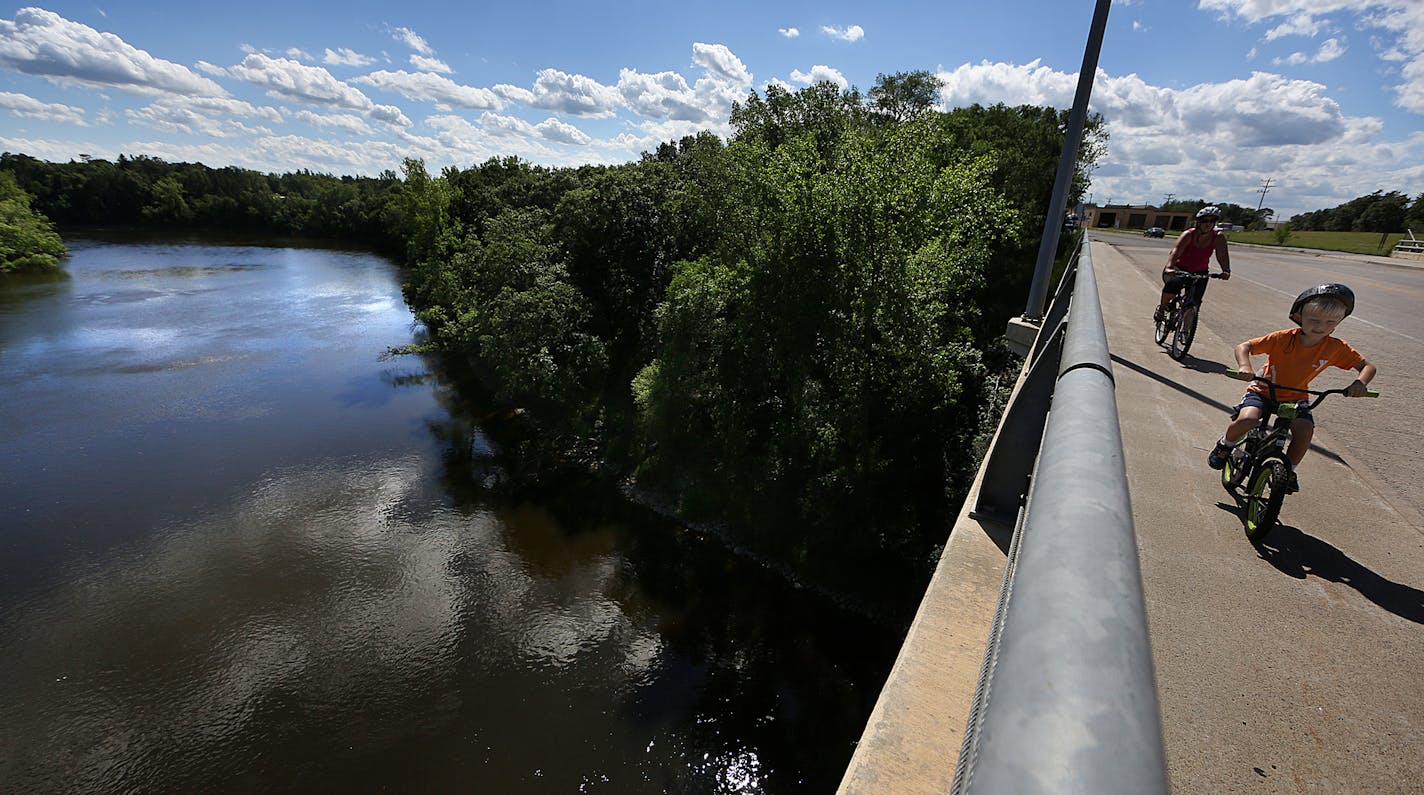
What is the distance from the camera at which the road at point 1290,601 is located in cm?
259

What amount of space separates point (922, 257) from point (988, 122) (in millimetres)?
23214

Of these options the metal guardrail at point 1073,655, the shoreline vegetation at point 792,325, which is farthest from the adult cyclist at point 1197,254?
the metal guardrail at point 1073,655

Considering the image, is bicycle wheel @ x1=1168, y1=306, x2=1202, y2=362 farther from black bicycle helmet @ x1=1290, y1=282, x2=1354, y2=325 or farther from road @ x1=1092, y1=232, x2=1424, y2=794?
black bicycle helmet @ x1=1290, y1=282, x2=1354, y2=325

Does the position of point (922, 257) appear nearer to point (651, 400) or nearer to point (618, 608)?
point (651, 400)

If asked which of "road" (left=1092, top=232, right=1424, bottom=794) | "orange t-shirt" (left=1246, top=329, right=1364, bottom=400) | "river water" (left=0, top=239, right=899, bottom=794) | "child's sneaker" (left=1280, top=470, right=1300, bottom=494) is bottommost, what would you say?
"river water" (left=0, top=239, right=899, bottom=794)

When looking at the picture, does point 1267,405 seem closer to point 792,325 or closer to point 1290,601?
point 1290,601

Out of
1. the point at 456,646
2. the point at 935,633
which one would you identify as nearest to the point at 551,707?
the point at 456,646

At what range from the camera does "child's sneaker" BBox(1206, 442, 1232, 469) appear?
4734 mm

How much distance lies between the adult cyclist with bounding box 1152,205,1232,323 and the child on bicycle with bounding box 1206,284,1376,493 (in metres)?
3.82

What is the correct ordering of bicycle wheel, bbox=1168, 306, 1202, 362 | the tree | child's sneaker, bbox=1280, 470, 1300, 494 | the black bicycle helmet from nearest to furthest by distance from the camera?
child's sneaker, bbox=1280, 470, 1300, 494, the black bicycle helmet, bicycle wheel, bbox=1168, 306, 1202, 362, the tree

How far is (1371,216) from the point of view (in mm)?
51156

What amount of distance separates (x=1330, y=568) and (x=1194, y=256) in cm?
570

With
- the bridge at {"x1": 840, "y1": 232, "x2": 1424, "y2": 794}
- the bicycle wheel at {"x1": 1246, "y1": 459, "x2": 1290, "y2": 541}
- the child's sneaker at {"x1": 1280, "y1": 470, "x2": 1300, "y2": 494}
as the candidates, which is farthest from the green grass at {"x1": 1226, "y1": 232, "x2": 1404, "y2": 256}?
the child's sneaker at {"x1": 1280, "y1": 470, "x2": 1300, "y2": 494}

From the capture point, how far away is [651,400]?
2028 cm
